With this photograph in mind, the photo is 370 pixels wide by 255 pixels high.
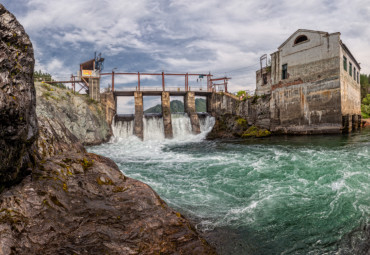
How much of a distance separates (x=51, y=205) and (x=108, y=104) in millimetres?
28025

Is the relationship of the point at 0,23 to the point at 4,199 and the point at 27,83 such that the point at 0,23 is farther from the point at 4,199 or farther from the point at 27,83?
the point at 4,199

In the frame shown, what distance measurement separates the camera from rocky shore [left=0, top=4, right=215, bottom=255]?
312 cm

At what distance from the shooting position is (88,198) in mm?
4145

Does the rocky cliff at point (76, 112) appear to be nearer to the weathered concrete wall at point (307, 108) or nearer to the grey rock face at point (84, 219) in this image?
the grey rock face at point (84, 219)

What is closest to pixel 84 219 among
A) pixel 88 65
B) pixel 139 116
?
pixel 139 116

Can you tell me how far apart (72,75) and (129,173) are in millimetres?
25056

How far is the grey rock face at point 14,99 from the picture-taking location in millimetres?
3268

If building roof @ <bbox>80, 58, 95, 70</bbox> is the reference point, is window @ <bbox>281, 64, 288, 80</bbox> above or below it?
below

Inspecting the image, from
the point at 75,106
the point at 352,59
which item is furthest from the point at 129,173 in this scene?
the point at 352,59

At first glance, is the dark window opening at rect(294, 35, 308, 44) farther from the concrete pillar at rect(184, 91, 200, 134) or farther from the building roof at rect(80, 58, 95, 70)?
the building roof at rect(80, 58, 95, 70)

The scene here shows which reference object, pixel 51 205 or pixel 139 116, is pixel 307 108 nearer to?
pixel 139 116

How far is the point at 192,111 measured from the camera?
33250mm

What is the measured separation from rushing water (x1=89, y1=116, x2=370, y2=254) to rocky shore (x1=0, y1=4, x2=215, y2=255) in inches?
59.4

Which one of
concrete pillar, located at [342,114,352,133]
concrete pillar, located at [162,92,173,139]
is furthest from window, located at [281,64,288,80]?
concrete pillar, located at [162,92,173,139]
